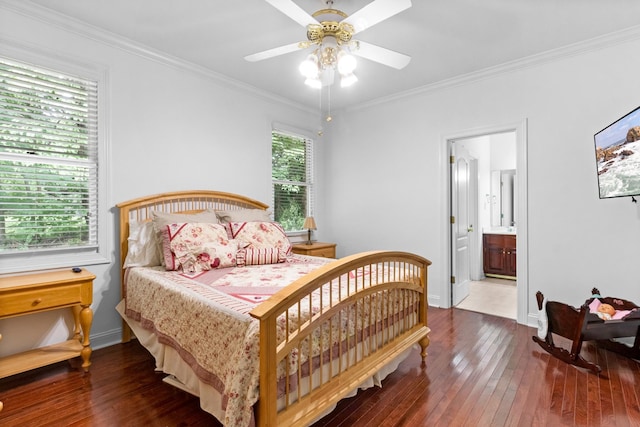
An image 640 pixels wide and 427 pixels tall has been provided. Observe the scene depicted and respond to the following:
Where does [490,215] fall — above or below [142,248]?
above

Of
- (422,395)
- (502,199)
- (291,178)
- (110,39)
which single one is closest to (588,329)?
(422,395)

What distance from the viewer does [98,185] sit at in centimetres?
273

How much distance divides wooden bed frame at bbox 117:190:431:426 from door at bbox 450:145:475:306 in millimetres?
1627

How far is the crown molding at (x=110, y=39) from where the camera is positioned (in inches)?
92.7

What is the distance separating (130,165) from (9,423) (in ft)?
6.49

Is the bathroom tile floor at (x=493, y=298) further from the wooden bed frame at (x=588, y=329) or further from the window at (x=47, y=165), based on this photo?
the window at (x=47, y=165)

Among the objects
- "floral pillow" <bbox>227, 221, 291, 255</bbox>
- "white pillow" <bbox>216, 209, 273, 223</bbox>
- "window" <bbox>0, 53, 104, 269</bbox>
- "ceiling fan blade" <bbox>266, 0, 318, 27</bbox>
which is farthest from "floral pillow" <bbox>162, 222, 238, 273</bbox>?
"ceiling fan blade" <bbox>266, 0, 318, 27</bbox>

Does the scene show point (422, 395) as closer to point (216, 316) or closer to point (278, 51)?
point (216, 316)

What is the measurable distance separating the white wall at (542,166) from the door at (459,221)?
157 millimetres

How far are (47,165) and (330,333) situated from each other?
8.37 feet

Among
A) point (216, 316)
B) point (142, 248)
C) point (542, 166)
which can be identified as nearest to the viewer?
point (216, 316)

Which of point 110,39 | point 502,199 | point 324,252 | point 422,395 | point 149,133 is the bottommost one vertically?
point 422,395

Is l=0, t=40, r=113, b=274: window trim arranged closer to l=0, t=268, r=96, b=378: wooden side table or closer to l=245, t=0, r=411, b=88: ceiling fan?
l=0, t=268, r=96, b=378: wooden side table

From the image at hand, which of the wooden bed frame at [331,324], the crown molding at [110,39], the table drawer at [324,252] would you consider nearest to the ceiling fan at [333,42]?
the crown molding at [110,39]
